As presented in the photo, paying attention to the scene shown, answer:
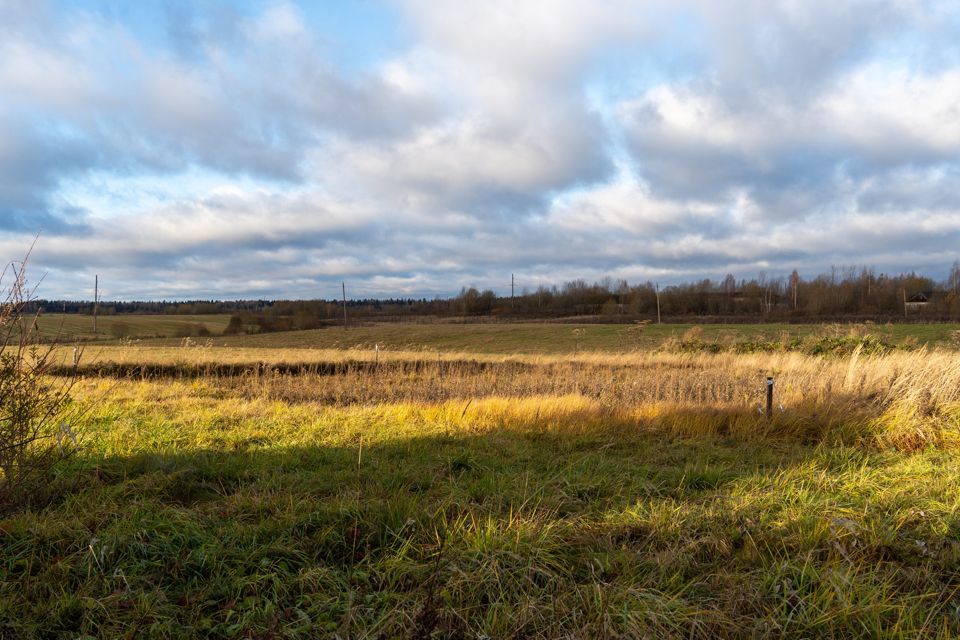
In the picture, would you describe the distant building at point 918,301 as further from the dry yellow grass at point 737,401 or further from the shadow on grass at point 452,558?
the shadow on grass at point 452,558

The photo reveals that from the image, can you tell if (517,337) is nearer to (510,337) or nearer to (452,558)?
(510,337)

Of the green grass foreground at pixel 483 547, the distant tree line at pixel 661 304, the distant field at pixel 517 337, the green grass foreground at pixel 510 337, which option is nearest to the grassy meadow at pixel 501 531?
the green grass foreground at pixel 483 547

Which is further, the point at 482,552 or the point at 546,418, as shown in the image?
the point at 546,418

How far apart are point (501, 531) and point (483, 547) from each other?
0.90 ft

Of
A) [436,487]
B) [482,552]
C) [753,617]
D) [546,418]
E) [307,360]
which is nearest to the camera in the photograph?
[753,617]

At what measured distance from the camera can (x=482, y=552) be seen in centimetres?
327

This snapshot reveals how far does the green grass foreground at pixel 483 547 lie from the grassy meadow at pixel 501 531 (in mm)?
16

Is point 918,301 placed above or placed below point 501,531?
above

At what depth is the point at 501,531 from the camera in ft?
11.7

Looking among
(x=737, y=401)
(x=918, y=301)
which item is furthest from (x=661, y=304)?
(x=737, y=401)

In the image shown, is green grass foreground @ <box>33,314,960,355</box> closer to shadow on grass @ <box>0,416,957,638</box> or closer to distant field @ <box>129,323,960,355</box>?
distant field @ <box>129,323,960,355</box>

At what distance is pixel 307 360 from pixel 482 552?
20.1 meters

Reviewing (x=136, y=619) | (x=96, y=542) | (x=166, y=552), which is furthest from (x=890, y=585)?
(x=96, y=542)

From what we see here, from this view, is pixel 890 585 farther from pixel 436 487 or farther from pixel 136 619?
pixel 136 619
